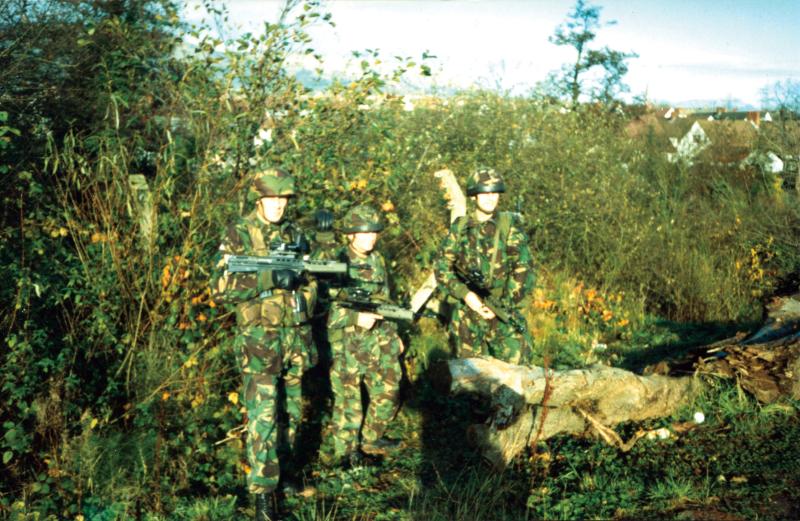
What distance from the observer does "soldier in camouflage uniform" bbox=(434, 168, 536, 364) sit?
5949 millimetres

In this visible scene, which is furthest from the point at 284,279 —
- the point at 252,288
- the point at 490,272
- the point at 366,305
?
the point at 490,272

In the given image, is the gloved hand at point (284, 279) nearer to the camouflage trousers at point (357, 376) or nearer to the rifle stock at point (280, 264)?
the rifle stock at point (280, 264)

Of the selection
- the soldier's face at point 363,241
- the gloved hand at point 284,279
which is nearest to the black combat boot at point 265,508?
the gloved hand at point 284,279

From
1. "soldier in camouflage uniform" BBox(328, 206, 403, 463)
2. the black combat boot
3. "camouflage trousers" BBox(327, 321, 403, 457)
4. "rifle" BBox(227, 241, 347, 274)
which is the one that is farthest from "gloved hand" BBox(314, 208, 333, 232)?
the black combat boot

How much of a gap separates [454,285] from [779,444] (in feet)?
8.71

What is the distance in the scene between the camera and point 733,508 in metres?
4.02

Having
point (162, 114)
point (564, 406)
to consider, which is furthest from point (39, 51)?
point (564, 406)

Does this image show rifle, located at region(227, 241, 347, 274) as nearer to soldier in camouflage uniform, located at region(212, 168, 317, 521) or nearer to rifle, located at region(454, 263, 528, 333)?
soldier in camouflage uniform, located at region(212, 168, 317, 521)

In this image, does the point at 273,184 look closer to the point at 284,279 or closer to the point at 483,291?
the point at 284,279

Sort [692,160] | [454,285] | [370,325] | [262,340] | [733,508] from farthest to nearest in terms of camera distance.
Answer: [692,160] < [454,285] < [370,325] < [262,340] < [733,508]

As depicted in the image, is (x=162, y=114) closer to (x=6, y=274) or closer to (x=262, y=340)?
(x=6, y=274)

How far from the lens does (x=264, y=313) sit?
15.3 ft

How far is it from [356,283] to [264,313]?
947 mm

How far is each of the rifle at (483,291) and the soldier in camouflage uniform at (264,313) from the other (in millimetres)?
1621
